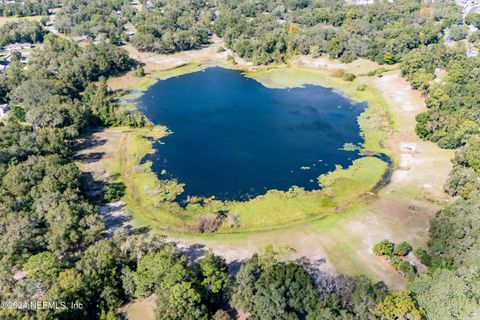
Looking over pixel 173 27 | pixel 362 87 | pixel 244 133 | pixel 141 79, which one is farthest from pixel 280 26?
pixel 244 133

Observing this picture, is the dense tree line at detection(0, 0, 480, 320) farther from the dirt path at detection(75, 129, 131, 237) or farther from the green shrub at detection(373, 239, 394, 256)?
the dirt path at detection(75, 129, 131, 237)

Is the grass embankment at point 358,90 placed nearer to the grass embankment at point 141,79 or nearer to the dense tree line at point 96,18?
the grass embankment at point 141,79

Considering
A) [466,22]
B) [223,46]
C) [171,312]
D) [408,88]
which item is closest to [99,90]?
[223,46]

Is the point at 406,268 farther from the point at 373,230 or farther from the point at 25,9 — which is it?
the point at 25,9

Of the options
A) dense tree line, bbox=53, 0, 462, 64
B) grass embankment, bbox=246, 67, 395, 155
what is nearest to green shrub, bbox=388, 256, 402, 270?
grass embankment, bbox=246, 67, 395, 155

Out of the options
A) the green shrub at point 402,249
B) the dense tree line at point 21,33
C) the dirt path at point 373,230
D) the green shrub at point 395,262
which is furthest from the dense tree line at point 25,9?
the green shrub at point 395,262

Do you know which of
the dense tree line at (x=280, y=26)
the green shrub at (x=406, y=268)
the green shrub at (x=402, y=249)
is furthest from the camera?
the dense tree line at (x=280, y=26)

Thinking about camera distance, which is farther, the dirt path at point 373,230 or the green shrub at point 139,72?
the green shrub at point 139,72
